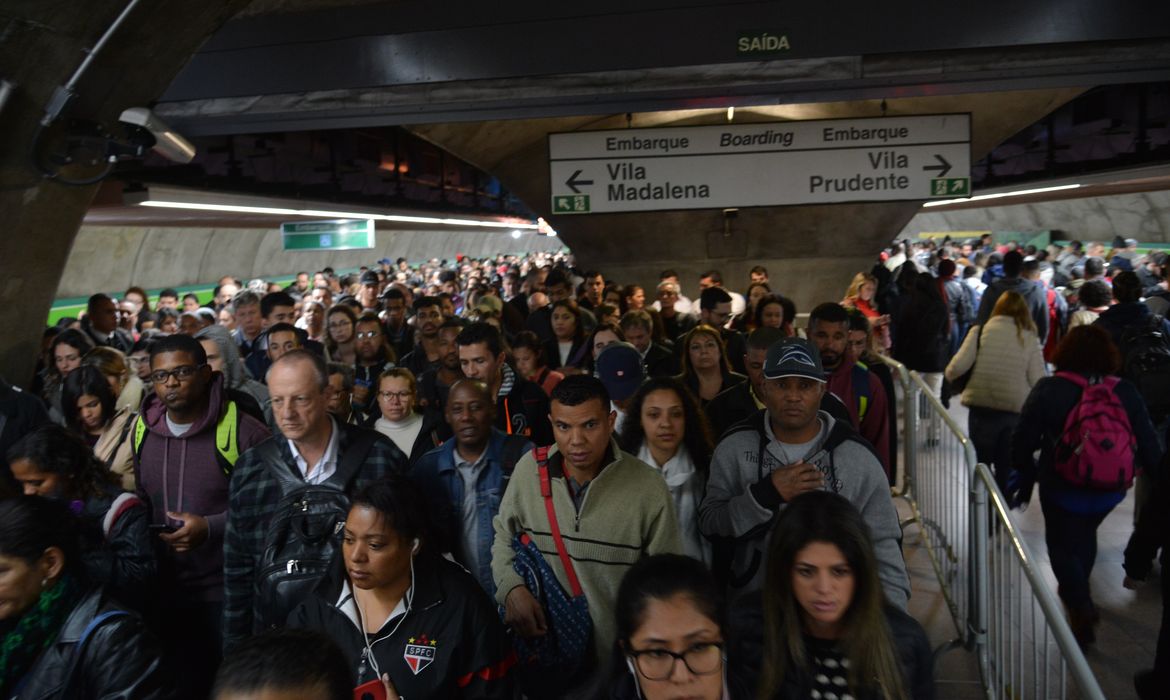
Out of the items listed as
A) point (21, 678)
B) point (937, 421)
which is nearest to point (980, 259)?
point (937, 421)

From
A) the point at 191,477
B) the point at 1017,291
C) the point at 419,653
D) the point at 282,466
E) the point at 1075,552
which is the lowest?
the point at 1075,552

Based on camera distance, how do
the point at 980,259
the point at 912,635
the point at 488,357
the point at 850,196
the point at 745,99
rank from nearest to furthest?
1. the point at 912,635
2. the point at 488,357
3. the point at 745,99
4. the point at 850,196
5. the point at 980,259

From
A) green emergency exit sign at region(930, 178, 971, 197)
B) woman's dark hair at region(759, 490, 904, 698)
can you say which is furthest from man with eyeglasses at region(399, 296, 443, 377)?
woman's dark hair at region(759, 490, 904, 698)

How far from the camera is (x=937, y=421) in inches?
250

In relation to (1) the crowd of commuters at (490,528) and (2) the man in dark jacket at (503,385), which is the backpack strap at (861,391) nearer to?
(1) the crowd of commuters at (490,528)

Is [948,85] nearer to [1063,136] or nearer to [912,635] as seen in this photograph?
[912,635]

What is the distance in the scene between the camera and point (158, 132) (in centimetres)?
551

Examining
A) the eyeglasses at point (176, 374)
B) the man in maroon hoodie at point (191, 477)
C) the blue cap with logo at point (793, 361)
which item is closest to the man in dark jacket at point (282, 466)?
the man in maroon hoodie at point (191, 477)

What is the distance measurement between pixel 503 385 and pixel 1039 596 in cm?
303

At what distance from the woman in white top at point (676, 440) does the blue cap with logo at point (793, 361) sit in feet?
1.84

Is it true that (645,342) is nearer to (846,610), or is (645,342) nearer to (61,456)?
(61,456)

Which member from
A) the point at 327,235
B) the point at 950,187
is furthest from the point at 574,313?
the point at 327,235

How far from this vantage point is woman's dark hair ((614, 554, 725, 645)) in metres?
2.22

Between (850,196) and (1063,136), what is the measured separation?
379 inches
